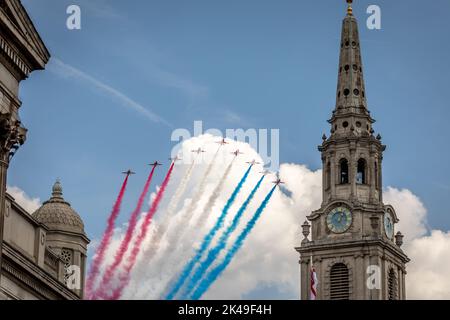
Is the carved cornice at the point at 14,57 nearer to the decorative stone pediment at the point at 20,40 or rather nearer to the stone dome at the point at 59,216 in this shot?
the decorative stone pediment at the point at 20,40

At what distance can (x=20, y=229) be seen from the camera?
85.7 m

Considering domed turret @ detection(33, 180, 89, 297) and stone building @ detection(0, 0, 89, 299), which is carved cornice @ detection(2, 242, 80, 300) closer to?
stone building @ detection(0, 0, 89, 299)

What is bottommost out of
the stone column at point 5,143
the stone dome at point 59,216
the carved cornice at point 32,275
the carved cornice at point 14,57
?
the carved cornice at point 32,275

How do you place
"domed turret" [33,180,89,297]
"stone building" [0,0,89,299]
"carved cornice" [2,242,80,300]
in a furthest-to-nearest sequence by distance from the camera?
"domed turret" [33,180,89,297] → "carved cornice" [2,242,80,300] → "stone building" [0,0,89,299]

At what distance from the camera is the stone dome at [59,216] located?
114 metres

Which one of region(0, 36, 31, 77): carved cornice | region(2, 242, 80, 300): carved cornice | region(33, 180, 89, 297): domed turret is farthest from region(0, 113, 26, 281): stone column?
region(33, 180, 89, 297): domed turret

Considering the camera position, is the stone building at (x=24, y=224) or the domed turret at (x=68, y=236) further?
the domed turret at (x=68, y=236)

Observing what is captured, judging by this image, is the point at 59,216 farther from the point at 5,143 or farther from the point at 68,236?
the point at 5,143

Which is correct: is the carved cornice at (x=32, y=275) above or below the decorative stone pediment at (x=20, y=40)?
below

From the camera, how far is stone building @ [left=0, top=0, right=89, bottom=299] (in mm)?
69625

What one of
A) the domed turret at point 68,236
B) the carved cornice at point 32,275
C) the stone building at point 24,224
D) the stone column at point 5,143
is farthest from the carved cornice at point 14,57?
the domed turret at point 68,236

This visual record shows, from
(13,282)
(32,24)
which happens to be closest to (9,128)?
(32,24)

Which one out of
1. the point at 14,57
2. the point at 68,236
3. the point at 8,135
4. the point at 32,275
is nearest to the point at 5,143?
the point at 8,135
